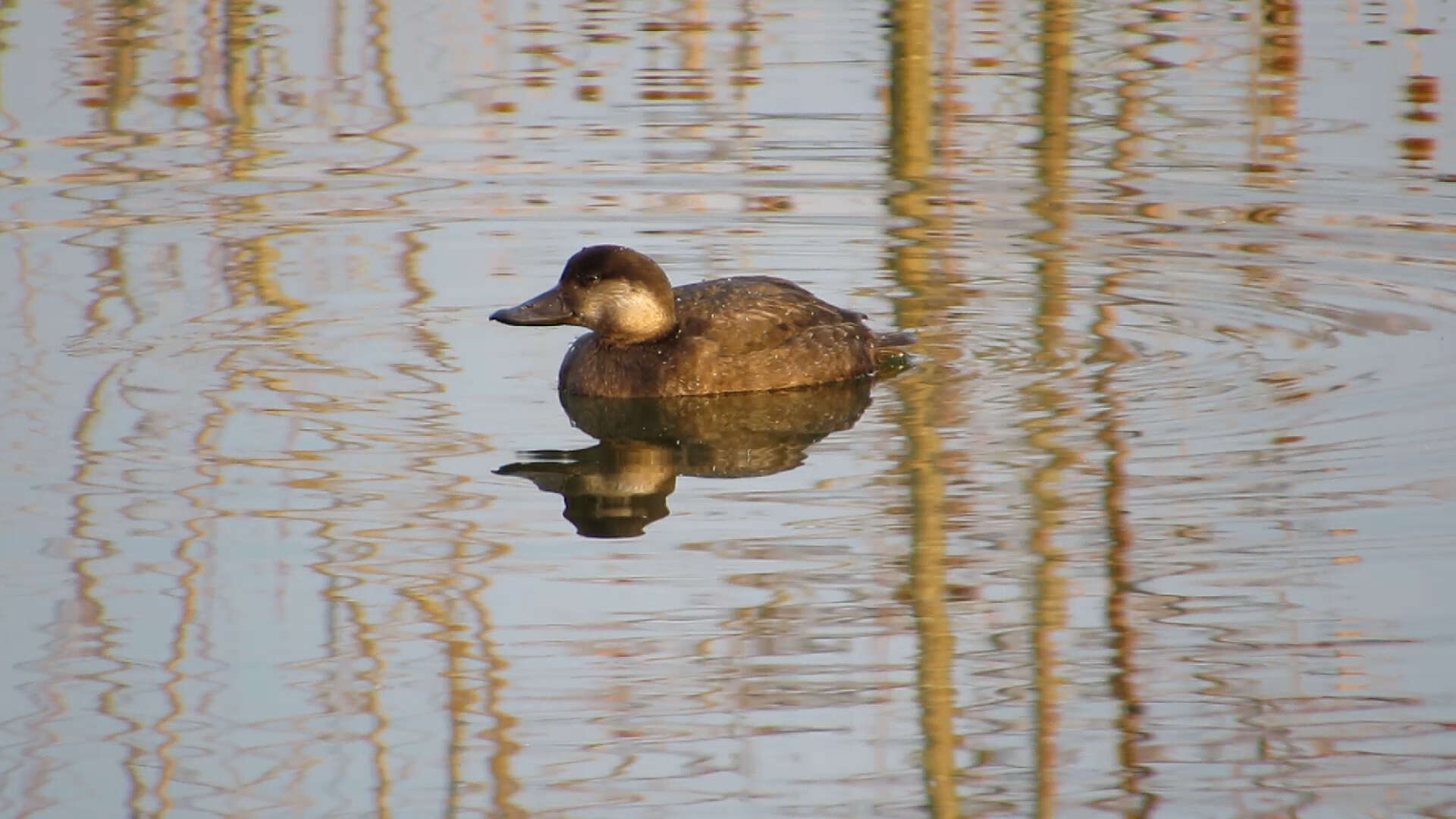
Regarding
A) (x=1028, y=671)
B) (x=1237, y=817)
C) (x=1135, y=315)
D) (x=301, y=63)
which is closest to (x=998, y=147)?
(x=1135, y=315)

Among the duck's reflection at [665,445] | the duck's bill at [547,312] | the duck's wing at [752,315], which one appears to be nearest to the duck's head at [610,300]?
the duck's bill at [547,312]

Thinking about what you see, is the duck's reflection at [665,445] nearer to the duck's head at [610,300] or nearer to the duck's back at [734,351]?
the duck's back at [734,351]

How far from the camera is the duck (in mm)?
8016

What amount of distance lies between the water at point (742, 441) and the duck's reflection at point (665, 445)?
33mm

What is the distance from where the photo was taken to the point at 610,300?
808 centimetres

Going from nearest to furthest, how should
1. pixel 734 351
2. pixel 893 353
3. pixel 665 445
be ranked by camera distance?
pixel 665 445, pixel 734 351, pixel 893 353

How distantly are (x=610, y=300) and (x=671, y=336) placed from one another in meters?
0.27

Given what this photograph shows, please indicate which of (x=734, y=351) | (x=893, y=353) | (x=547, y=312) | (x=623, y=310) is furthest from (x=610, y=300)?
(x=893, y=353)

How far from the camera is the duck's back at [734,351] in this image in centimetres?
802

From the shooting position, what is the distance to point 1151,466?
6.72m

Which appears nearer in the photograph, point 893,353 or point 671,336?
point 671,336

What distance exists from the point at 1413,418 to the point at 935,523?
192 centimetres

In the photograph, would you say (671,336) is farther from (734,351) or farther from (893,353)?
(893,353)

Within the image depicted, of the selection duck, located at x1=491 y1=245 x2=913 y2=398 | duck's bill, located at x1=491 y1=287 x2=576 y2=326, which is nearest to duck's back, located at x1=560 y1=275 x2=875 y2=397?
duck, located at x1=491 y1=245 x2=913 y2=398
